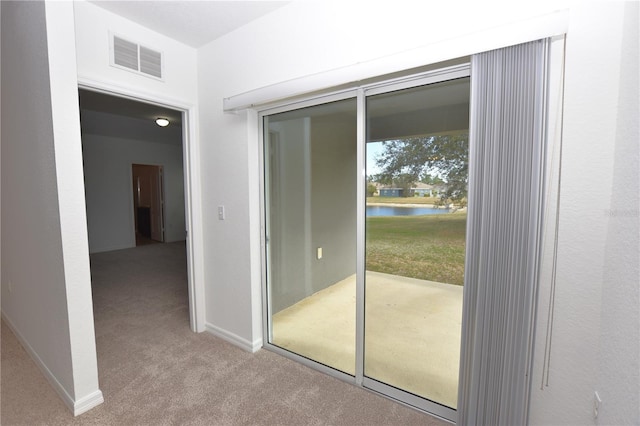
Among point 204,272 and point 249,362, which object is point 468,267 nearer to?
point 249,362

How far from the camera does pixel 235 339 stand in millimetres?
2713

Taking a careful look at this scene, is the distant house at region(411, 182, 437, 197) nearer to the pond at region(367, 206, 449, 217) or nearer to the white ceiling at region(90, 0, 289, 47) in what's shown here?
the pond at region(367, 206, 449, 217)

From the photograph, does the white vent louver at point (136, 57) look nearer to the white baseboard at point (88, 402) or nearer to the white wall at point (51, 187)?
the white wall at point (51, 187)

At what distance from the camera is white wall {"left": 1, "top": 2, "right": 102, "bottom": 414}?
1.71 m

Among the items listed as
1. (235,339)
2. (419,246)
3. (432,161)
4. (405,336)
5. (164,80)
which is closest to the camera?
(432,161)

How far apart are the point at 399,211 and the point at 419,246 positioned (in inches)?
9.6

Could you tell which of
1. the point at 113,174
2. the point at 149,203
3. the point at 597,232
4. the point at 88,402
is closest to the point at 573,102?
the point at 597,232

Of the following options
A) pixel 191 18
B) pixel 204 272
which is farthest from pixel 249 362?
pixel 191 18

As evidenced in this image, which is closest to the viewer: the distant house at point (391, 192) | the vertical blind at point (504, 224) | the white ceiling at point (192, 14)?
the vertical blind at point (504, 224)

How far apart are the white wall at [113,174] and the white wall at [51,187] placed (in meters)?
4.27

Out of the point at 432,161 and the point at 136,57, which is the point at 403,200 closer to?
the point at 432,161

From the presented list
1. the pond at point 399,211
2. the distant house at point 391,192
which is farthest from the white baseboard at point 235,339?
the distant house at point 391,192

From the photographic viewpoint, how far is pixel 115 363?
2.38 metres

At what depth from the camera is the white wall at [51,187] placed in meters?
1.71
